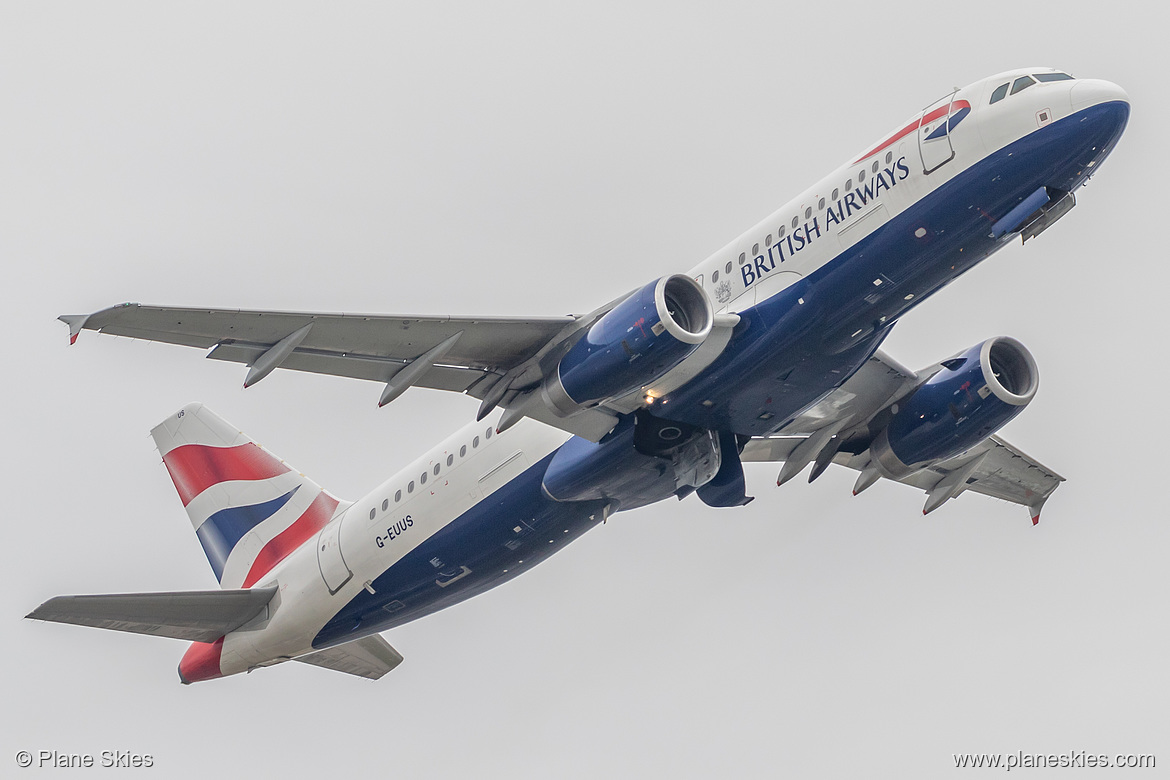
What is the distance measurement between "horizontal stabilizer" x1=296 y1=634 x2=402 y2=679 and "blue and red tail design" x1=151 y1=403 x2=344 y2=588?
2.35 m

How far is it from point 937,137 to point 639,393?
6637 millimetres

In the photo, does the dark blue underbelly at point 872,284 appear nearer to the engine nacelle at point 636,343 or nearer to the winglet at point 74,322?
the engine nacelle at point 636,343

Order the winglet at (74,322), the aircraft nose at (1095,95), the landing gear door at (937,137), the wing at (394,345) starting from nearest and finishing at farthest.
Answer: the winglet at (74,322) → the aircraft nose at (1095,95) → the wing at (394,345) → the landing gear door at (937,137)

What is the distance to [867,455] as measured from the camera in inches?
1164

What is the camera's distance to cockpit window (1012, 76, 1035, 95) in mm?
21984

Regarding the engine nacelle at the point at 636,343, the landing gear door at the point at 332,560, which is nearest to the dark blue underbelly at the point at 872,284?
the engine nacelle at the point at 636,343

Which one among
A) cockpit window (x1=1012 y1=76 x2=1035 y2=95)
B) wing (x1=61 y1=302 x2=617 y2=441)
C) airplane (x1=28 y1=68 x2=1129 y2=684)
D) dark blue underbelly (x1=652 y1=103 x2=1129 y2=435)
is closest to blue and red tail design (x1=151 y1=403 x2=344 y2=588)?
airplane (x1=28 y1=68 x2=1129 y2=684)

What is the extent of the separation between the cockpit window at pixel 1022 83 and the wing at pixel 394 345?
7691 millimetres

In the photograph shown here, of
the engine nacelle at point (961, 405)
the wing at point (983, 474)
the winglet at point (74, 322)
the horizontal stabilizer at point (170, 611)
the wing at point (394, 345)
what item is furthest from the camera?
the wing at point (983, 474)

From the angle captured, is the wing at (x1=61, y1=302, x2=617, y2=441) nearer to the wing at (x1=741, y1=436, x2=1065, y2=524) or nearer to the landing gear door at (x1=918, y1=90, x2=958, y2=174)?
the landing gear door at (x1=918, y1=90, x2=958, y2=174)

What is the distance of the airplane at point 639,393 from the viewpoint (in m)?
22.0

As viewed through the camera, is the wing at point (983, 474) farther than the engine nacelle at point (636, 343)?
Yes

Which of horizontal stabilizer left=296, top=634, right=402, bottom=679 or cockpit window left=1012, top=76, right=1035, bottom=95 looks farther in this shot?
horizontal stabilizer left=296, top=634, right=402, bottom=679

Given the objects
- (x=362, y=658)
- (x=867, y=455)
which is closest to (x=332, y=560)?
(x=362, y=658)
